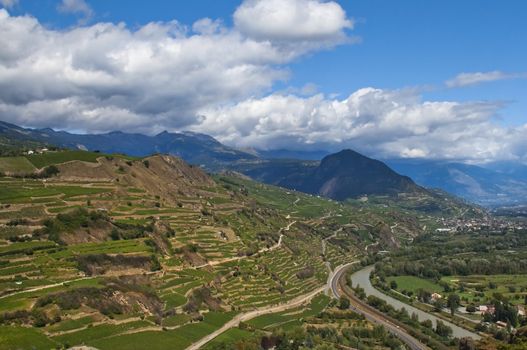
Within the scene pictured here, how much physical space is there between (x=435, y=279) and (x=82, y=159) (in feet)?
428

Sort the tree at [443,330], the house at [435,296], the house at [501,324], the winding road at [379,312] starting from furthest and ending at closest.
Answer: the house at [435,296] → the house at [501,324] → the tree at [443,330] → the winding road at [379,312]

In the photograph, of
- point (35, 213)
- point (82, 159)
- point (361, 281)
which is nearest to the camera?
point (35, 213)

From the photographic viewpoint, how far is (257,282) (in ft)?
433

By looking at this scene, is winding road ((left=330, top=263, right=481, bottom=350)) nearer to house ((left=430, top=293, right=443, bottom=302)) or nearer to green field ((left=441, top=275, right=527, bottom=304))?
house ((left=430, top=293, right=443, bottom=302))

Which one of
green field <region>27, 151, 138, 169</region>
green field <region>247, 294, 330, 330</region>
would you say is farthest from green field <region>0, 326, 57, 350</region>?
green field <region>27, 151, 138, 169</region>

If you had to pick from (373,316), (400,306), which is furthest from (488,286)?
(373,316)

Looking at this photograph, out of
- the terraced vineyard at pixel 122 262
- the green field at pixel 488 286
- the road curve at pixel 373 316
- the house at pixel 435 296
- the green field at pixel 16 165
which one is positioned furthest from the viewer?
the house at pixel 435 296

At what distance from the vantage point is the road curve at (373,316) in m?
116

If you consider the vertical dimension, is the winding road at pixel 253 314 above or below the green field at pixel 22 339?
below

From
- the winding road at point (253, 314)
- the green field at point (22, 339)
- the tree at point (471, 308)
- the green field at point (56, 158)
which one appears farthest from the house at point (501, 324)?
the green field at point (56, 158)

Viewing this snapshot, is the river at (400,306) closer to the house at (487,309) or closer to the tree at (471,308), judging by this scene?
the tree at (471,308)

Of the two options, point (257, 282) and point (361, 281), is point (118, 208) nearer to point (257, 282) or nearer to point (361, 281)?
point (257, 282)

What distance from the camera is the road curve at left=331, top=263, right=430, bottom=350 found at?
116 m

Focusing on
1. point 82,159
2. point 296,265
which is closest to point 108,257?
point 82,159
